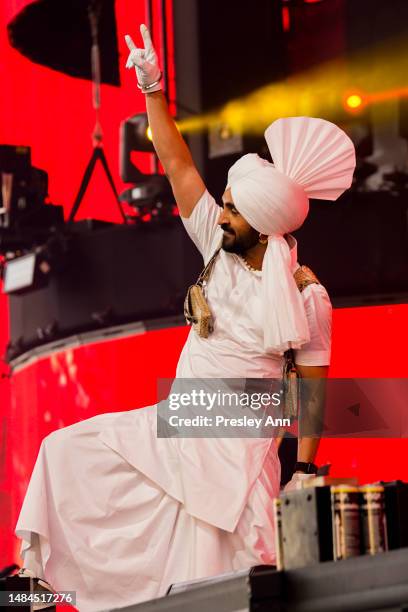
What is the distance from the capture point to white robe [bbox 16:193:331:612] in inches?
169

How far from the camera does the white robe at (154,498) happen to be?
14.1 feet

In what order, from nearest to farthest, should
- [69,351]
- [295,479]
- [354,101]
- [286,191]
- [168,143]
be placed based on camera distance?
[295,479]
[286,191]
[168,143]
[354,101]
[69,351]

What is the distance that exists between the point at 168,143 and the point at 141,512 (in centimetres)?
121

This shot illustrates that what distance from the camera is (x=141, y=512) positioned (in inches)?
172

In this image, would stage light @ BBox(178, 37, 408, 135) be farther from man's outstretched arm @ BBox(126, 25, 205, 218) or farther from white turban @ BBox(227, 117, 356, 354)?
man's outstretched arm @ BBox(126, 25, 205, 218)

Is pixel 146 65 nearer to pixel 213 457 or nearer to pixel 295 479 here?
pixel 213 457

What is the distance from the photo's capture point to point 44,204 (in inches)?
256

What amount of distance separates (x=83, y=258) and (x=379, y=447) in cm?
170

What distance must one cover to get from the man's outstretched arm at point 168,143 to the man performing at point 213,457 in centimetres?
16

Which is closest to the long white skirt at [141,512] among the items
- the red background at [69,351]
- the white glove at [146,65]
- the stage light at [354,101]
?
the white glove at [146,65]

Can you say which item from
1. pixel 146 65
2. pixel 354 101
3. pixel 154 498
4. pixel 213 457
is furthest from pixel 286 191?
pixel 354 101

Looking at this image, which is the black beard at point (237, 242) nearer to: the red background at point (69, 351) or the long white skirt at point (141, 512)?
the long white skirt at point (141, 512)

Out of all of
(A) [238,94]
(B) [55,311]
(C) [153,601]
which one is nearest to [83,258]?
(B) [55,311]

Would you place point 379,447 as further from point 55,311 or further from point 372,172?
point 55,311
